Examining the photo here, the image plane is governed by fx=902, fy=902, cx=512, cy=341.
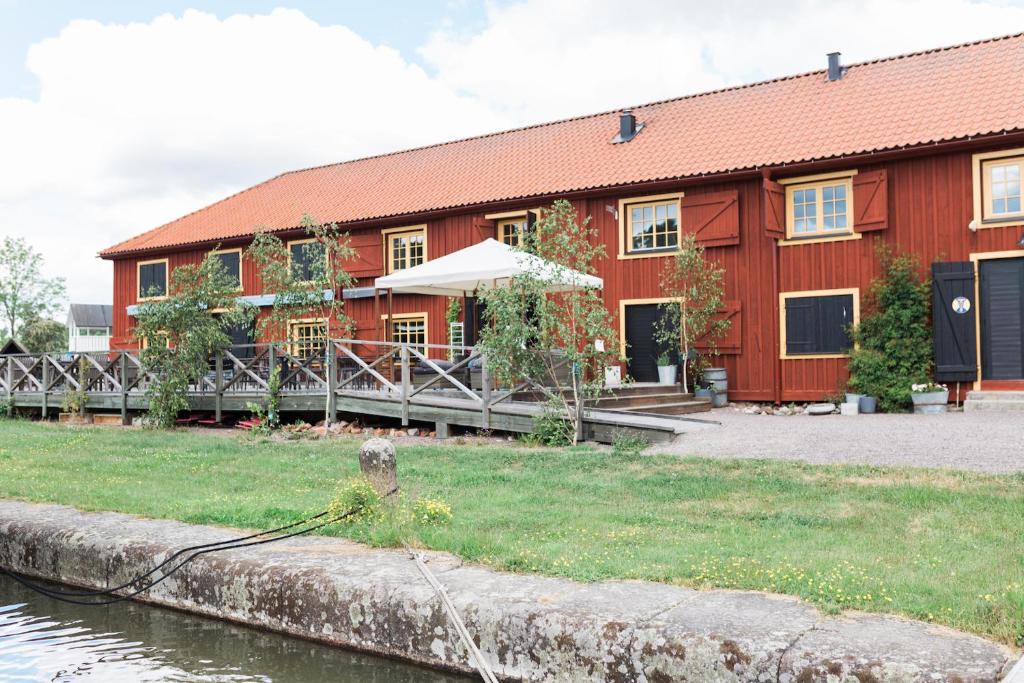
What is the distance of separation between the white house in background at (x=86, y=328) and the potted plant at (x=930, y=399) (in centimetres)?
6454

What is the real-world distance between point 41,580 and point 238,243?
1776 centimetres

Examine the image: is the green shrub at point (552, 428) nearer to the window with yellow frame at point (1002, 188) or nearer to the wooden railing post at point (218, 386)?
the wooden railing post at point (218, 386)

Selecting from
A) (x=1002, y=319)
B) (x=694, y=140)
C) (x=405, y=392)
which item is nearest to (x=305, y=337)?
(x=405, y=392)

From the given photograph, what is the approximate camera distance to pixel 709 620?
3812mm

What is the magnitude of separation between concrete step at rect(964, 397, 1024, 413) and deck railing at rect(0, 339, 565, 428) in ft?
22.1

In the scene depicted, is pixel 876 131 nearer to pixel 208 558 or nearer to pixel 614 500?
pixel 614 500

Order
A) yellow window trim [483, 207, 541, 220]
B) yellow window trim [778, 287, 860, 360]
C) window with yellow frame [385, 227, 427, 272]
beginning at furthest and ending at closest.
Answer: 1. window with yellow frame [385, 227, 427, 272]
2. yellow window trim [483, 207, 541, 220]
3. yellow window trim [778, 287, 860, 360]

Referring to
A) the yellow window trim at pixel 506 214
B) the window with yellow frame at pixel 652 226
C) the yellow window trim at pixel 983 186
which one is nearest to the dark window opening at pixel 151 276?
the yellow window trim at pixel 506 214

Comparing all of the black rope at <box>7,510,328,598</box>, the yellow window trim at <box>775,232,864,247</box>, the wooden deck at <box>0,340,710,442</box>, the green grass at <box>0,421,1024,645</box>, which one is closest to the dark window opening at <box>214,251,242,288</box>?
the wooden deck at <box>0,340,710,442</box>

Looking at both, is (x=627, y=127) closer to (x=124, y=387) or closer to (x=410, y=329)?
(x=410, y=329)

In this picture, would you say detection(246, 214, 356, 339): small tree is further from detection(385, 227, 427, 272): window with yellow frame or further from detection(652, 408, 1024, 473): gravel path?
detection(652, 408, 1024, 473): gravel path

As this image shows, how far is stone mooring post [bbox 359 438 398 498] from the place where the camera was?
6.13 metres

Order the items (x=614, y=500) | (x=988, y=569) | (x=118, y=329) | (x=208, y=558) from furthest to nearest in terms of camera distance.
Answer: (x=118, y=329) < (x=614, y=500) < (x=208, y=558) < (x=988, y=569)

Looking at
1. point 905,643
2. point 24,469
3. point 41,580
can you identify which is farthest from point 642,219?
point 905,643
